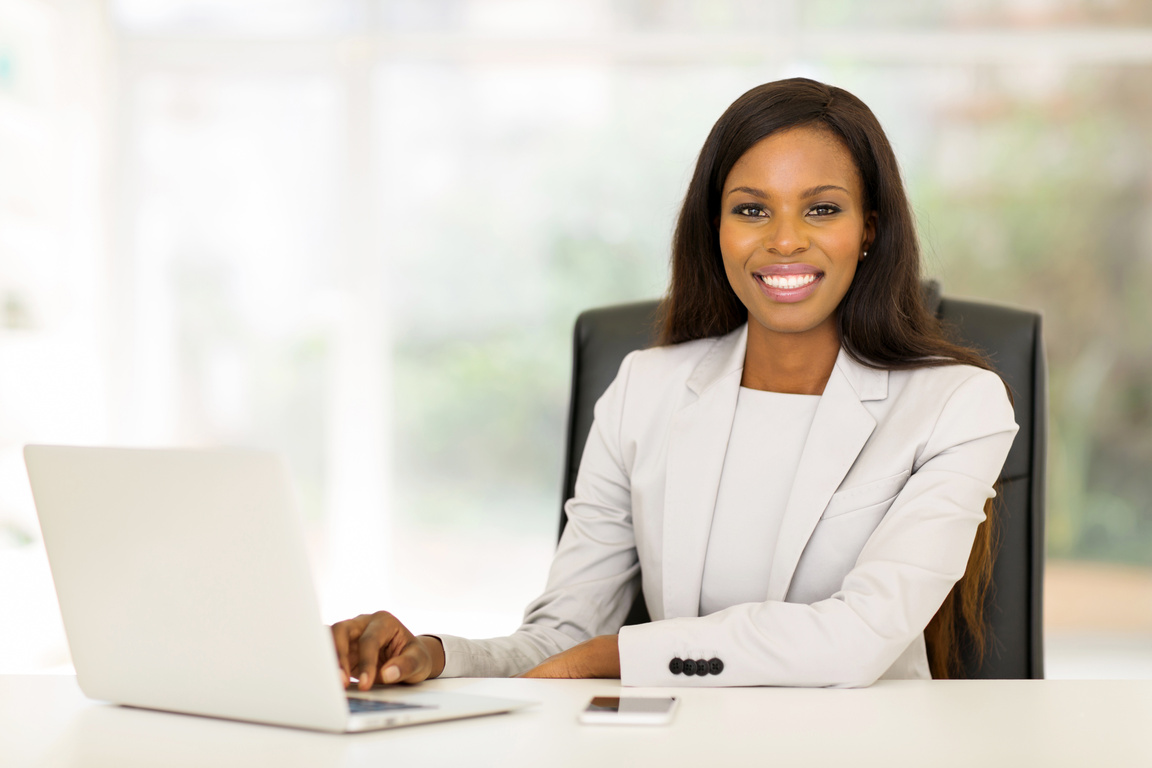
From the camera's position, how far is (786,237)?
1532 millimetres

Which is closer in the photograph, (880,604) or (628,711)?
(628,711)

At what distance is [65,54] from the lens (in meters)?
4.09

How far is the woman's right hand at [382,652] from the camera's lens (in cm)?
113

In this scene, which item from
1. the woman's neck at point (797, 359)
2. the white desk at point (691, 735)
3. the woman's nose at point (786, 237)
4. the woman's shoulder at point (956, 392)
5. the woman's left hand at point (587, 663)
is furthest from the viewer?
the woman's neck at point (797, 359)

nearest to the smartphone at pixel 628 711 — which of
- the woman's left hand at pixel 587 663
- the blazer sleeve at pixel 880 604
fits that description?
the blazer sleeve at pixel 880 604

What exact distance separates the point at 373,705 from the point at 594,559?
68 cm

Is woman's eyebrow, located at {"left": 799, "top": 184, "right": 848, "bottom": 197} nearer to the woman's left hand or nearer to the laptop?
the woman's left hand

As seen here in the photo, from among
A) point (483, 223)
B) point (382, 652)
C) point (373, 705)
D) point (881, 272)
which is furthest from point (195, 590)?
point (483, 223)

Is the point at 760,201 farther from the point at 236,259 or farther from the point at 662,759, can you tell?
the point at 236,259

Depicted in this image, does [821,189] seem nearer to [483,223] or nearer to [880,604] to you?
[880,604]

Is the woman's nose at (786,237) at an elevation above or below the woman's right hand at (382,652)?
above

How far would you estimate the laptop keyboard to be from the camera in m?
0.96

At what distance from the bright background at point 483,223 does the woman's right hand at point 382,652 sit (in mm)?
3238

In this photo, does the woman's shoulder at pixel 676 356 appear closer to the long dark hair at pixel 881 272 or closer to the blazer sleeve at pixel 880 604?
the long dark hair at pixel 881 272
